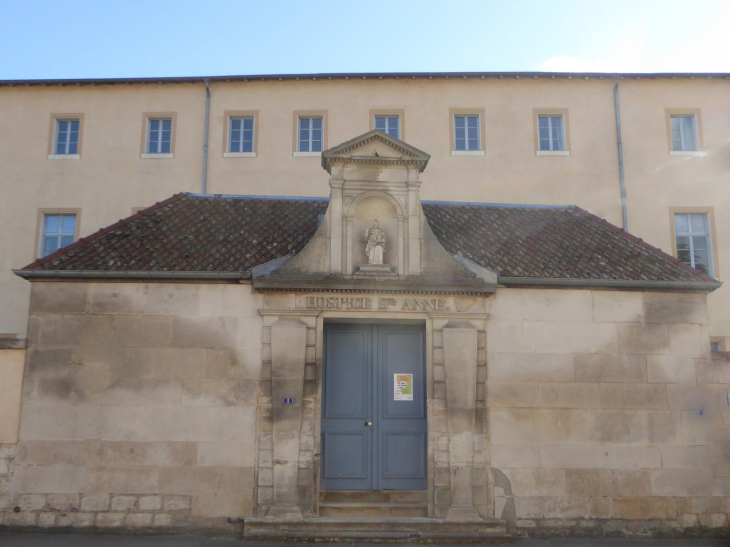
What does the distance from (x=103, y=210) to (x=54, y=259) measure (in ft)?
37.9

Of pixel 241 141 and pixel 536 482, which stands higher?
pixel 241 141

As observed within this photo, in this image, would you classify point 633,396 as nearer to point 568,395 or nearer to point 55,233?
point 568,395

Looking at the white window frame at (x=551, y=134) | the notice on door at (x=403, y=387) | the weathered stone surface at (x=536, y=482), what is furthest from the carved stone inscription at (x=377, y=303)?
the white window frame at (x=551, y=134)

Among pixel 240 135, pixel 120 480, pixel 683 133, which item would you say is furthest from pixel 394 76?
pixel 120 480

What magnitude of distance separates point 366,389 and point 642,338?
186 inches

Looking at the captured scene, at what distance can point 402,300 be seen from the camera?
10.7m

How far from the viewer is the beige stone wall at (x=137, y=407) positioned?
9992mm

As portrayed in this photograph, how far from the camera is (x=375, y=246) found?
35.4 ft

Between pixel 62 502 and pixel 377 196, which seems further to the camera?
pixel 377 196

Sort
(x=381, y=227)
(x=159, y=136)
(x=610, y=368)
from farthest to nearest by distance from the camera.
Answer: (x=159, y=136)
(x=381, y=227)
(x=610, y=368)

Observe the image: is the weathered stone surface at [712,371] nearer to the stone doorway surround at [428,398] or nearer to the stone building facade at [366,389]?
the stone building facade at [366,389]

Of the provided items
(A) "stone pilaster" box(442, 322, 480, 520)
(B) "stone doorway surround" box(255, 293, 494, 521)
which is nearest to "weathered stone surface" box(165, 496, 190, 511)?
(B) "stone doorway surround" box(255, 293, 494, 521)

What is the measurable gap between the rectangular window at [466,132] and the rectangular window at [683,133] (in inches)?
258

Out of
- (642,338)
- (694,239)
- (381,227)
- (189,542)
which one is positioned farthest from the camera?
(694,239)
